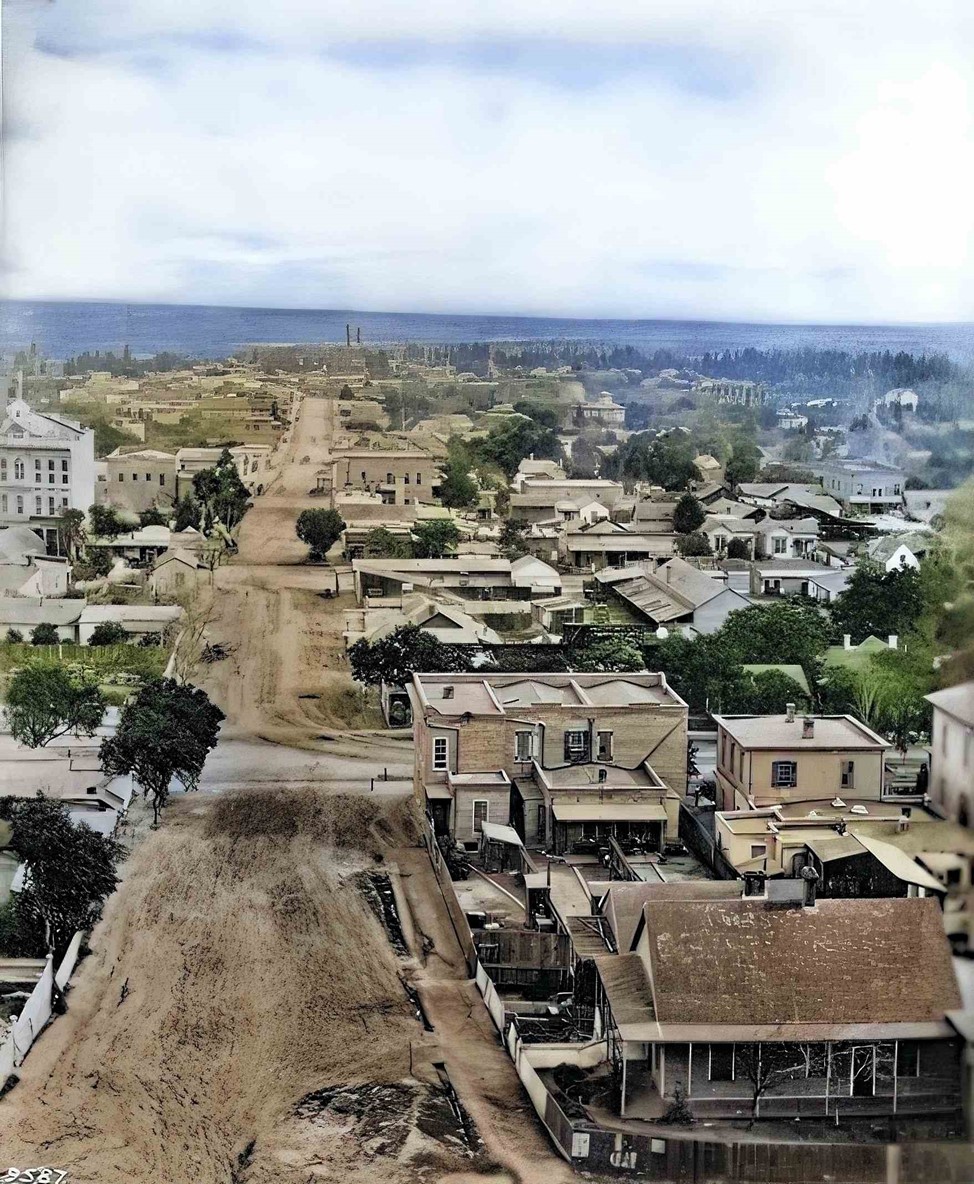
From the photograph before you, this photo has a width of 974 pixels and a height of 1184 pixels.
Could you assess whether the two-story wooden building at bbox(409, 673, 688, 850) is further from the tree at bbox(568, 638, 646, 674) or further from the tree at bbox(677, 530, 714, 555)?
the tree at bbox(677, 530, 714, 555)

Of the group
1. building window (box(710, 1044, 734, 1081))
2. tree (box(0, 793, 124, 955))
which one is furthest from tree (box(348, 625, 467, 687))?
building window (box(710, 1044, 734, 1081))

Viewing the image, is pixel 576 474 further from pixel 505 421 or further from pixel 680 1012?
pixel 680 1012

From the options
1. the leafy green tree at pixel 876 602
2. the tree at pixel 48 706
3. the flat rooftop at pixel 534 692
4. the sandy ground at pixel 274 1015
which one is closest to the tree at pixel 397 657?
the sandy ground at pixel 274 1015

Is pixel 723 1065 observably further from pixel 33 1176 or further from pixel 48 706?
pixel 48 706

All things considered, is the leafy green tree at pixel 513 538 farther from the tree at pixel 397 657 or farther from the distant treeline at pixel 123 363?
the distant treeline at pixel 123 363

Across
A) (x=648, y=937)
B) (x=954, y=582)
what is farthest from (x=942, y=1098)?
(x=954, y=582)

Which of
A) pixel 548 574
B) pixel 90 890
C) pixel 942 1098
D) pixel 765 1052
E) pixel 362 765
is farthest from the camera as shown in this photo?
pixel 548 574

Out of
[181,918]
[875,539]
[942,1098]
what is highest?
[875,539]
